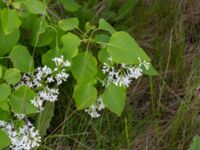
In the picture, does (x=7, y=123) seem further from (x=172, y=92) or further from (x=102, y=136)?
(x=172, y=92)

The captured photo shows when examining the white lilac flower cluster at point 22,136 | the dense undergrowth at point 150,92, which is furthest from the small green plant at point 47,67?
the dense undergrowth at point 150,92

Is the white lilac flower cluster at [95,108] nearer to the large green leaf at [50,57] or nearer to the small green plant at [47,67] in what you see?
the small green plant at [47,67]

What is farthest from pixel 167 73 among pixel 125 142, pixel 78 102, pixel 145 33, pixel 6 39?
pixel 6 39

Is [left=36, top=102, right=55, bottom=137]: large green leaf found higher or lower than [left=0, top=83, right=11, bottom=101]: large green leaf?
lower

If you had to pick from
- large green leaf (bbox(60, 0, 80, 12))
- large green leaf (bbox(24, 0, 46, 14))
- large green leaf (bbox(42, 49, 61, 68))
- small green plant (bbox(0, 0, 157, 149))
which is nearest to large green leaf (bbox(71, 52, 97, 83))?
small green plant (bbox(0, 0, 157, 149))

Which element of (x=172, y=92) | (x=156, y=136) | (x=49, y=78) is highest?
(x=49, y=78)

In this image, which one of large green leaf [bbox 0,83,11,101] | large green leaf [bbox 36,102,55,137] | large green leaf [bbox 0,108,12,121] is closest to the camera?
large green leaf [bbox 0,83,11,101]

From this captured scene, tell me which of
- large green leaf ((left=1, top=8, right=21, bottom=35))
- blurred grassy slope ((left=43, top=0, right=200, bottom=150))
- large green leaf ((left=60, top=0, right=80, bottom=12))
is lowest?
blurred grassy slope ((left=43, top=0, right=200, bottom=150))

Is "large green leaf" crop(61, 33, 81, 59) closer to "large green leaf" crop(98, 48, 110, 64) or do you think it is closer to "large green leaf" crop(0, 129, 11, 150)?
"large green leaf" crop(98, 48, 110, 64)
